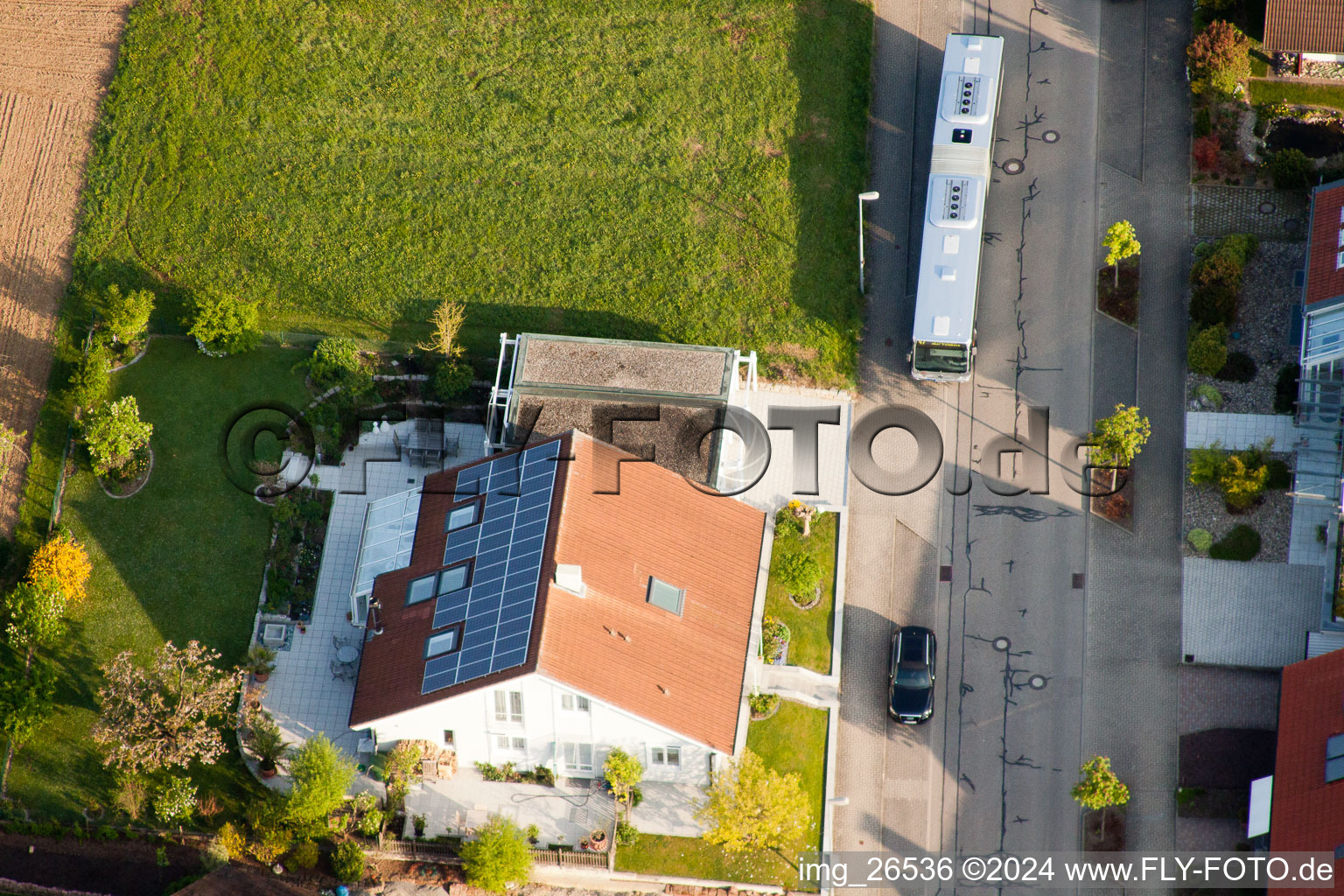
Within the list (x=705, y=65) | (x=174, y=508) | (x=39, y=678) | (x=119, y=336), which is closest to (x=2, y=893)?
(x=39, y=678)

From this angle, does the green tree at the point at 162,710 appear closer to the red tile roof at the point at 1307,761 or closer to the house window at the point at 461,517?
the house window at the point at 461,517

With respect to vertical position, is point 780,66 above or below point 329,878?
above

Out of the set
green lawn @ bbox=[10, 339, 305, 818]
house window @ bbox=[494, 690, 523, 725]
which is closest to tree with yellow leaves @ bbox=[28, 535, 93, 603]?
green lawn @ bbox=[10, 339, 305, 818]

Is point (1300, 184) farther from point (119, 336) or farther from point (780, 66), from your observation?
point (119, 336)

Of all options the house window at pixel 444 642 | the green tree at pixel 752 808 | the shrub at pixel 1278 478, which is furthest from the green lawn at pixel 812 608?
the shrub at pixel 1278 478

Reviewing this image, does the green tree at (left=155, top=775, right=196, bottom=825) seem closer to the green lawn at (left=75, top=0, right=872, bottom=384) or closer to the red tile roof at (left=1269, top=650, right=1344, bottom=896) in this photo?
the green lawn at (left=75, top=0, right=872, bottom=384)

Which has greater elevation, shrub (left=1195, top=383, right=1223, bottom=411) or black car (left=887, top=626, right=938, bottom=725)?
shrub (left=1195, top=383, right=1223, bottom=411)

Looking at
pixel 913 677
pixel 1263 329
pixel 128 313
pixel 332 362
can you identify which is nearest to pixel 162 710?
pixel 332 362
